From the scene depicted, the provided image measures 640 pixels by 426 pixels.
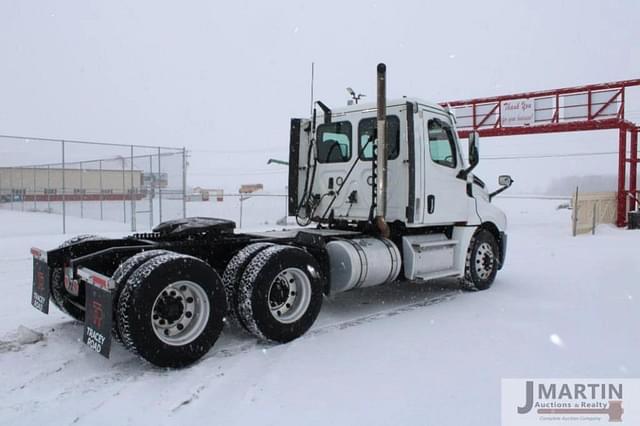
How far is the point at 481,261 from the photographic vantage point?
8203mm

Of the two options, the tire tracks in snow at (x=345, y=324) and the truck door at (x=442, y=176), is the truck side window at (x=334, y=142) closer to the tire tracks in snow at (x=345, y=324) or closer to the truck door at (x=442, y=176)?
the truck door at (x=442, y=176)

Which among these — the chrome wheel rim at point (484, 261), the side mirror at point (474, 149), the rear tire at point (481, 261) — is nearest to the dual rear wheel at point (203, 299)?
the rear tire at point (481, 261)

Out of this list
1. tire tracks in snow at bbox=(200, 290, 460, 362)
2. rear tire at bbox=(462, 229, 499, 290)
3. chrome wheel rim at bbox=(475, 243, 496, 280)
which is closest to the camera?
tire tracks in snow at bbox=(200, 290, 460, 362)

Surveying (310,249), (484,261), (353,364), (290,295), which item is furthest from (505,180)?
(353,364)

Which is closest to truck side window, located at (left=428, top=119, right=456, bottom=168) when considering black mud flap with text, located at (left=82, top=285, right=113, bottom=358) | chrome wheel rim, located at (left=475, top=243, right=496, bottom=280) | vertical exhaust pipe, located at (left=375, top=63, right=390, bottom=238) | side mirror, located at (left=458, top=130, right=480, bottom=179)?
side mirror, located at (left=458, top=130, right=480, bottom=179)

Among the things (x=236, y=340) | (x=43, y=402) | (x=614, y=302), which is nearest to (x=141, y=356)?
(x=43, y=402)

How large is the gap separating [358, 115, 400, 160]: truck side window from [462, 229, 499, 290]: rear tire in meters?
2.08

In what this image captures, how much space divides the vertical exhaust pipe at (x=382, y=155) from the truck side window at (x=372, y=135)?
43cm

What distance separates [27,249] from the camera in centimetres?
1205

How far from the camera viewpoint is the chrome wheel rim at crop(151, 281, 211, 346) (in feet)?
15.1

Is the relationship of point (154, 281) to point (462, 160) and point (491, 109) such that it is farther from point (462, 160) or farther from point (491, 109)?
point (491, 109)

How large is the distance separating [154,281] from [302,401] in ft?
5.13

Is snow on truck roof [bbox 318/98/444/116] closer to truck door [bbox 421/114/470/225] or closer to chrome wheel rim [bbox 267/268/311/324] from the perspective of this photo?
truck door [bbox 421/114/470/225]

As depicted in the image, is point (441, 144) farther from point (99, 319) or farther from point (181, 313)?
point (99, 319)
